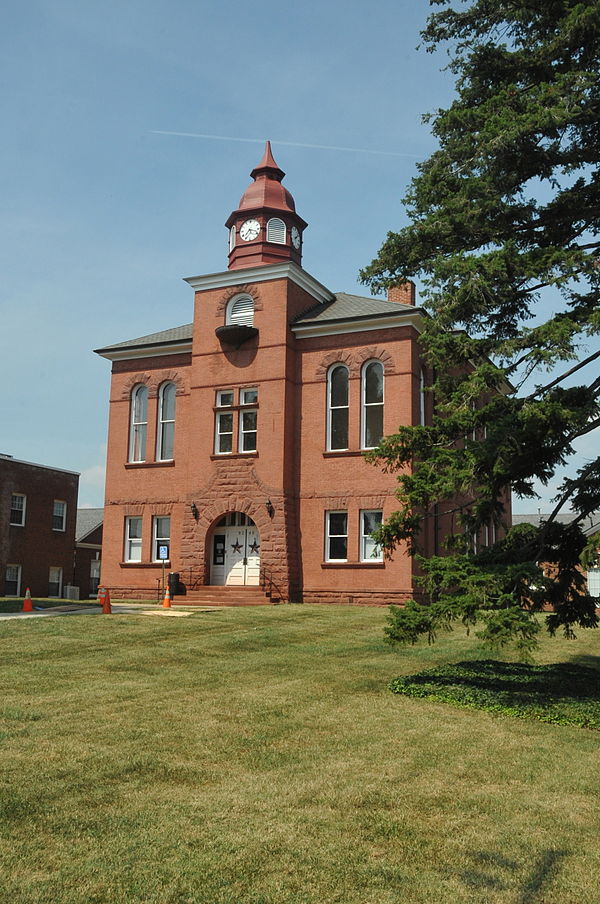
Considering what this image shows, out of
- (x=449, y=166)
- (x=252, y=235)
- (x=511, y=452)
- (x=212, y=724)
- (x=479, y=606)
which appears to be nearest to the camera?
(x=212, y=724)

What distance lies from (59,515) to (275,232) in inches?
814

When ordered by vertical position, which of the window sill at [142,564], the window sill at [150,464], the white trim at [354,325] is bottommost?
the window sill at [142,564]

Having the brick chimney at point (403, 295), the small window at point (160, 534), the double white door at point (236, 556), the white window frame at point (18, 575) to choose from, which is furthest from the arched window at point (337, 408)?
the white window frame at point (18, 575)

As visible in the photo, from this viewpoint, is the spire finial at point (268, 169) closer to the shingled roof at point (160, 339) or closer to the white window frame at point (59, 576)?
the shingled roof at point (160, 339)

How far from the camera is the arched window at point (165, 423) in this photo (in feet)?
99.1

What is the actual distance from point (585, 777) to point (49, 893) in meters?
4.74

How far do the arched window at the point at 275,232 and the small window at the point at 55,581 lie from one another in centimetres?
2169

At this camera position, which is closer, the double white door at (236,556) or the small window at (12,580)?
the double white door at (236,556)

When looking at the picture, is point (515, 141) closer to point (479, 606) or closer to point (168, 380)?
point (479, 606)

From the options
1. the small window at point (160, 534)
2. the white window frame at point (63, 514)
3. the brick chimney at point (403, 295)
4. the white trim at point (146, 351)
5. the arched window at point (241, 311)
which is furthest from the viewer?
the white window frame at point (63, 514)

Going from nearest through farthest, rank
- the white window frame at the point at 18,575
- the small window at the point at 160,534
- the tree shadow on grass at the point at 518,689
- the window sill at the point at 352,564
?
the tree shadow on grass at the point at 518,689 → the window sill at the point at 352,564 → the small window at the point at 160,534 → the white window frame at the point at 18,575

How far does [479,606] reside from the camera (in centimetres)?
999

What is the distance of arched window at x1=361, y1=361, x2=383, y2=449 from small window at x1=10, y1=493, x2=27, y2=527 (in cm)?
2209

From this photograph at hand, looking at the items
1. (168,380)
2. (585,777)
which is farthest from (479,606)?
(168,380)
